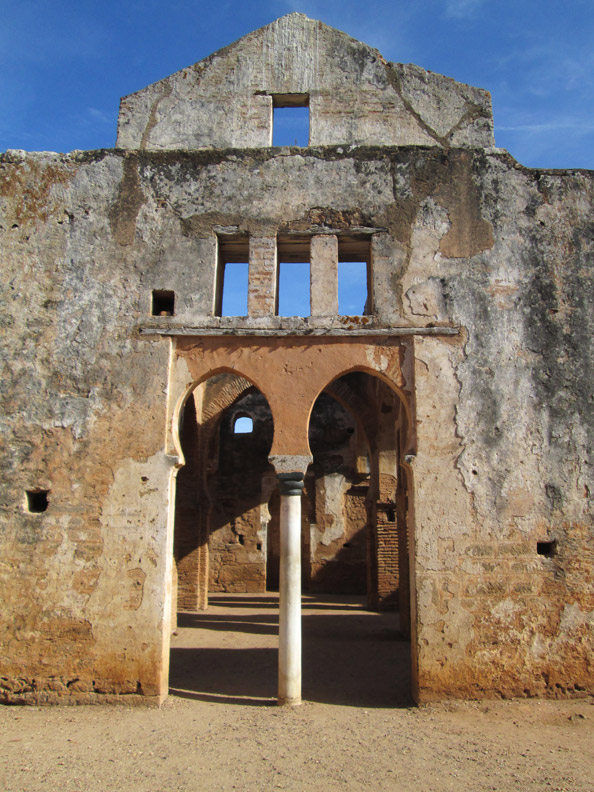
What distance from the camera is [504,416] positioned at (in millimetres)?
7262

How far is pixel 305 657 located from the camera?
9422 millimetres

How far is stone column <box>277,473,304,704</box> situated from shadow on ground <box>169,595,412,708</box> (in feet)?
1.22

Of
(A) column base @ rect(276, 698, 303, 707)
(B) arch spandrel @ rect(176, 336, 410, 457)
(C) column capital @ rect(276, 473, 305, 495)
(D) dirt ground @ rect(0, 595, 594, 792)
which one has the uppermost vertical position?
(B) arch spandrel @ rect(176, 336, 410, 457)

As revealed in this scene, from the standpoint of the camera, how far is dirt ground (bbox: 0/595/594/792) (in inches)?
200

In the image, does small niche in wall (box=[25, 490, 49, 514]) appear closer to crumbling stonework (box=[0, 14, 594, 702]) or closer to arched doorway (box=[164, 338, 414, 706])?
crumbling stonework (box=[0, 14, 594, 702])

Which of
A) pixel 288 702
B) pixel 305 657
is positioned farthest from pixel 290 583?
pixel 305 657

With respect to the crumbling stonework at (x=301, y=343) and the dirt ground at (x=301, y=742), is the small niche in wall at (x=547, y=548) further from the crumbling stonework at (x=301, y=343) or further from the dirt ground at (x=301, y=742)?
the dirt ground at (x=301, y=742)

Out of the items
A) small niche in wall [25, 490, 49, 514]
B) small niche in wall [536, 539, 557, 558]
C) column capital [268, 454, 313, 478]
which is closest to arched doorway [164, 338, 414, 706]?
column capital [268, 454, 313, 478]

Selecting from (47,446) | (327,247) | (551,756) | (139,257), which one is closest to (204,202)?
(139,257)

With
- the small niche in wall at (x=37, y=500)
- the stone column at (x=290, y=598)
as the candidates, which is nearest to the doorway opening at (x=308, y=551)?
the stone column at (x=290, y=598)

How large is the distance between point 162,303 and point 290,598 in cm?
379

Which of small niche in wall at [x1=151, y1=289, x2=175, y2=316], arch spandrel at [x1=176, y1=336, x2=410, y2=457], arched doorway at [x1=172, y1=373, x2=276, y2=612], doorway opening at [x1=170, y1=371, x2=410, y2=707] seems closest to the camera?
arch spandrel at [x1=176, y1=336, x2=410, y2=457]

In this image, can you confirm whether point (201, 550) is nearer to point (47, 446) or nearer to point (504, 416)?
point (47, 446)

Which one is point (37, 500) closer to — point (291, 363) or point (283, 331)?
point (291, 363)
